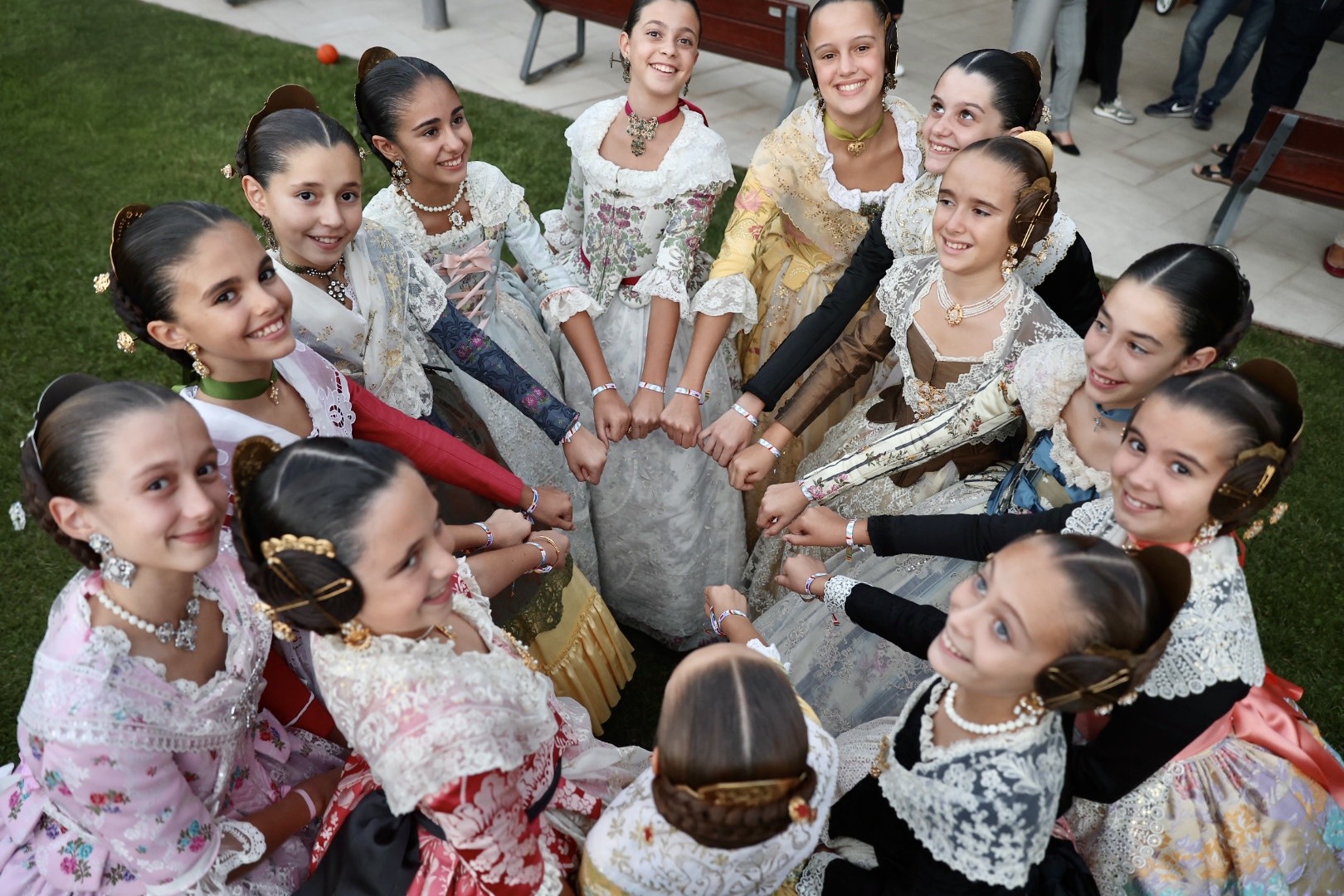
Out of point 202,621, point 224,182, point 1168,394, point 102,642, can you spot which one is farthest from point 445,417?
point 224,182

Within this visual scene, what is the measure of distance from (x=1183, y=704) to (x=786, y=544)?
1.50 meters

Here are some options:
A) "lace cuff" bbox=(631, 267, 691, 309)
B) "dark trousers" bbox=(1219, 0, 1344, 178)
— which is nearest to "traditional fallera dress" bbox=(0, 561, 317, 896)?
"lace cuff" bbox=(631, 267, 691, 309)

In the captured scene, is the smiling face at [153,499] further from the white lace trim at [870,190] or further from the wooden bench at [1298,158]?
the wooden bench at [1298,158]

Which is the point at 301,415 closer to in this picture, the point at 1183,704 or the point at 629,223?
the point at 629,223

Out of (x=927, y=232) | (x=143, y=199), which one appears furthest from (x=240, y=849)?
(x=143, y=199)

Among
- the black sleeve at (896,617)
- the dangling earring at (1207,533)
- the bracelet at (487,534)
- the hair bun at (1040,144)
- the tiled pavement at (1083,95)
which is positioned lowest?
the tiled pavement at (1083,95)

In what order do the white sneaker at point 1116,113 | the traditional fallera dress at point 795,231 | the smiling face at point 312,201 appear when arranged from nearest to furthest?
1. the smiling face at point 312,201
2. the traditional fallera dress at point 795,231
3. the white sneaker at point 1116,113

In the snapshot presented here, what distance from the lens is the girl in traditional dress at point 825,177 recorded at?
2793 millimetres

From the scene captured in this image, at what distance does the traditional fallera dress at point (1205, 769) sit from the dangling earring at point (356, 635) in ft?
4.33

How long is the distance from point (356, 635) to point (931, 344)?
5.23 ft

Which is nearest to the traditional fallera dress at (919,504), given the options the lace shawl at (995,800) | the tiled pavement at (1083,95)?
the lace shawl at (995,800)

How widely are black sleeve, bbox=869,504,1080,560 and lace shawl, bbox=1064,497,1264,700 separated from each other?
36 cm

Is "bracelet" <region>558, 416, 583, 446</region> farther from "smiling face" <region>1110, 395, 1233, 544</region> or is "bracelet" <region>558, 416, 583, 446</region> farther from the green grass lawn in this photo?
"smiling face" <region>1110, 395, 1233, 544</region>

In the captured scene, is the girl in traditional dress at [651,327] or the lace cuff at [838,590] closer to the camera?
the lace cuff at [838,590]
